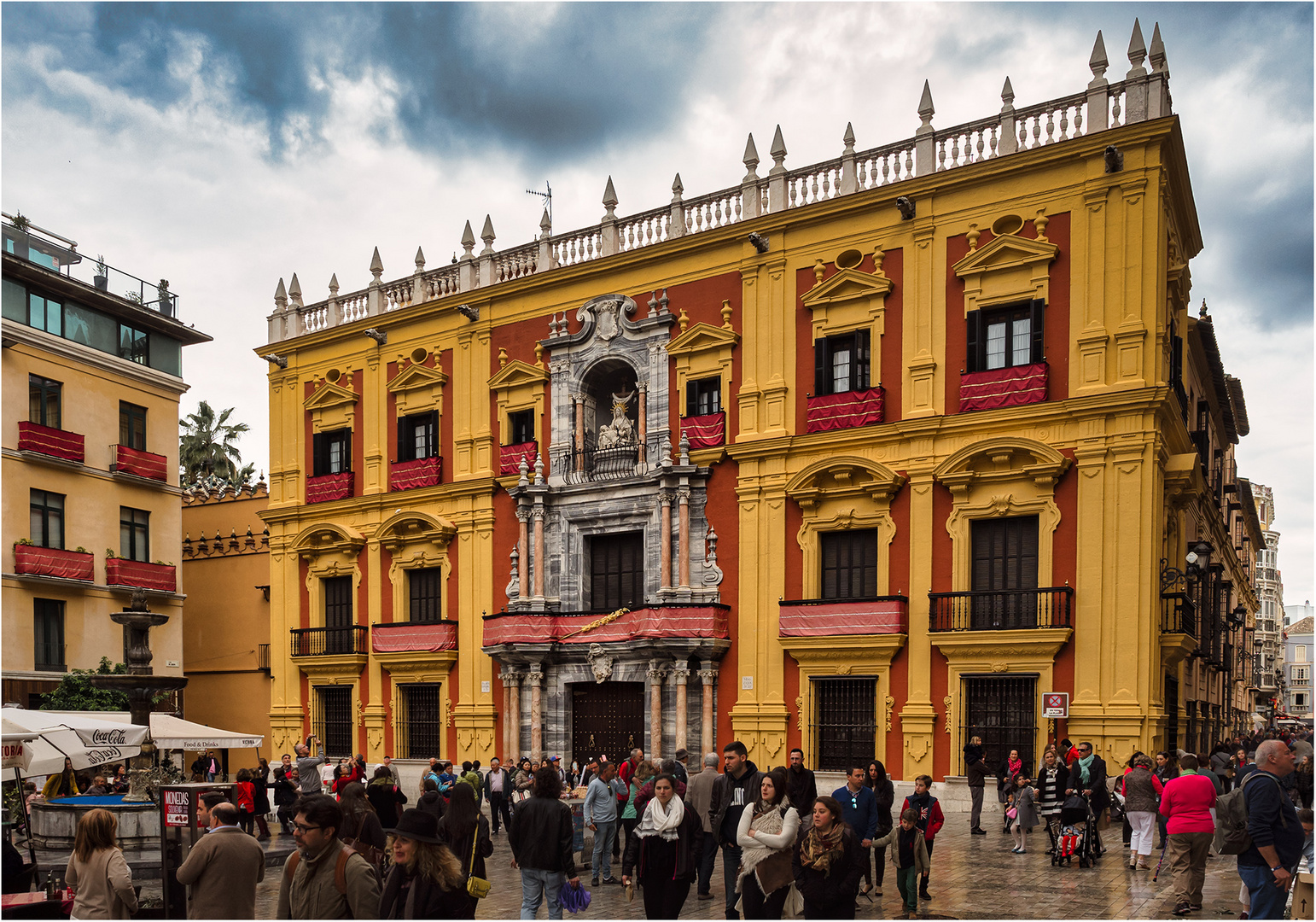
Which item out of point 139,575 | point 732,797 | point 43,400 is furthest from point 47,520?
point 732,797

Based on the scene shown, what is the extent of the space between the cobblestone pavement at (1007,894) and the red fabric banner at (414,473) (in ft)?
48.2

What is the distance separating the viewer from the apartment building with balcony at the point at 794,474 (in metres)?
21.8

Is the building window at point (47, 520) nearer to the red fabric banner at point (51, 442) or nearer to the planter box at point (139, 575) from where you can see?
the red fabric banner at point (51, 442)

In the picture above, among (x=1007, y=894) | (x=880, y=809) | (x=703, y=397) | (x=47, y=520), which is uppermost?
(x=703, y=397)

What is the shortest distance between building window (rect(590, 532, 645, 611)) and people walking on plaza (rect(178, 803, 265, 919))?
19096mm

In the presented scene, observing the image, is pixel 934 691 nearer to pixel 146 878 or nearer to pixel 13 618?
pixel 146 878

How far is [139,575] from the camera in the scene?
3491 centimetres

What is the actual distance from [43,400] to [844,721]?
2484 cm

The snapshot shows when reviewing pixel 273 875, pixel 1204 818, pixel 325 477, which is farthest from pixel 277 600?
pixel 1204 818

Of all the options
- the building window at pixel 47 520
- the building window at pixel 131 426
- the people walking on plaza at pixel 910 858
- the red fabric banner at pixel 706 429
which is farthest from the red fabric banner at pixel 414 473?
the people walking on plaza at pixel 910 858

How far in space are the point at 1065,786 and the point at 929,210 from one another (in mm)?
12628

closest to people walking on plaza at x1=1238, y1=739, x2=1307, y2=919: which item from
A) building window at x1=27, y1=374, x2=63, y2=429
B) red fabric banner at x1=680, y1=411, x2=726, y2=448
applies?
red fabric banner at x1=680, y1=411, x2=726, y2=448

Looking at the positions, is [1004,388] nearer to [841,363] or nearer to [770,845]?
[841,363]

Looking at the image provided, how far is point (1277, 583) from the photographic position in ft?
324
